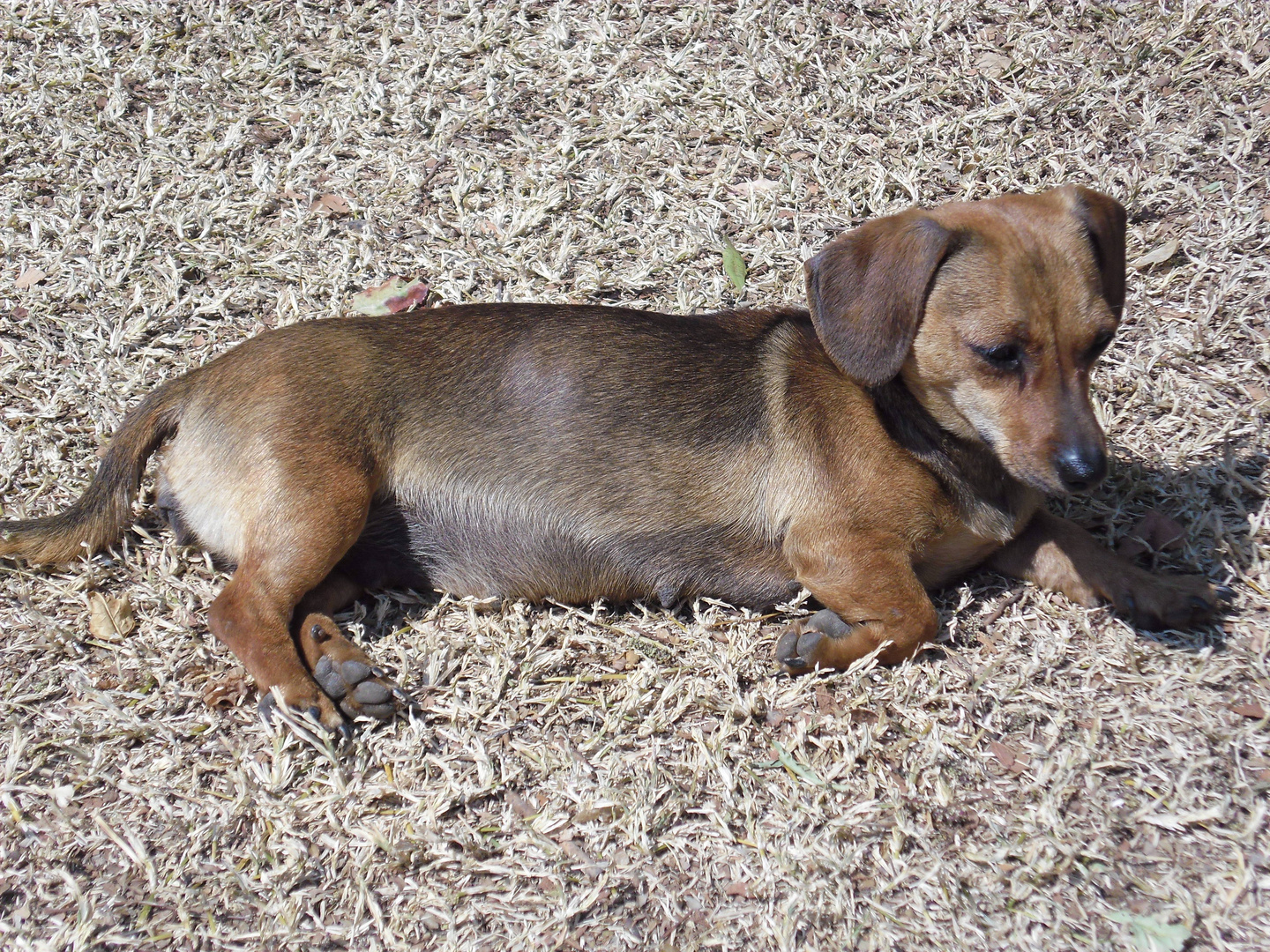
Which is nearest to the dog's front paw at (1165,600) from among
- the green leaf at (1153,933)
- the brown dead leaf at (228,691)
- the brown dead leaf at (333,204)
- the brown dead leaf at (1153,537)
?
the brown dead leaf at (1153,537)

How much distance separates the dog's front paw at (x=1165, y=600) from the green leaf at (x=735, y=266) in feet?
7.20

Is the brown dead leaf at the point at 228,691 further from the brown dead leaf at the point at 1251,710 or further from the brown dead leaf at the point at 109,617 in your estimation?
the brown dead leaf at the point at 1251,710

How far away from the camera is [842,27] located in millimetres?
5820

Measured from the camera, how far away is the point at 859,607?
3605 millimetres

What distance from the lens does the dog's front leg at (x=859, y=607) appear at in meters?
3.57

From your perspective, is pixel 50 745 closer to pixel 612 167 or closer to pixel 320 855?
pixel 320 855

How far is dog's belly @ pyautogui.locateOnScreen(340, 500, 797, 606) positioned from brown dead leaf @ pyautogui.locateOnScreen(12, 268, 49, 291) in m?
2.36

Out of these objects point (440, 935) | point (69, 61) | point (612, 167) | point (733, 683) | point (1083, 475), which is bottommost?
point (440, 935)

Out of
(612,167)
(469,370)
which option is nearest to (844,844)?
(469,370)

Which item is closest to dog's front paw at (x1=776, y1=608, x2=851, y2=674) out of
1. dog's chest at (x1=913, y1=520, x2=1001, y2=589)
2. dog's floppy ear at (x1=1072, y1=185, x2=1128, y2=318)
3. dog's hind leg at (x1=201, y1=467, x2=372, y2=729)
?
dog's chest at (x1=913, y1=520, x2=1001, y2=589)

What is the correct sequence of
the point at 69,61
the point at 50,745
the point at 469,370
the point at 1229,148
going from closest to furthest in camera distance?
the point at 50,745
the point at 469,370
the point at 1229,148
the point at 69,61

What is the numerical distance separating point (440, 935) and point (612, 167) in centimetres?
379

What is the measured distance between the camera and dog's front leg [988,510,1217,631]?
3711 millimetres

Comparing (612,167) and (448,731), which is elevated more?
(612,167)
